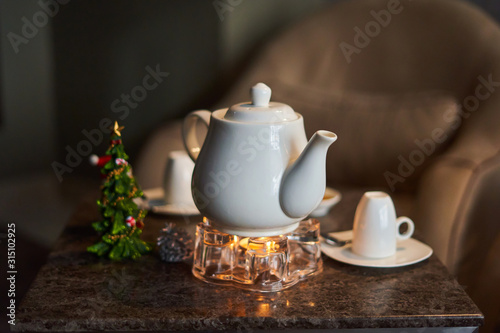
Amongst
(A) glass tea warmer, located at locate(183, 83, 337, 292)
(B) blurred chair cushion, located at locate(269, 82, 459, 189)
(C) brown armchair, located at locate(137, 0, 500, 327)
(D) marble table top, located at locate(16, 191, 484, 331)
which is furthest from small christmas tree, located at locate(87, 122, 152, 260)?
(B) blurred chair cushion, located at locate(269, 82, 459, 189)

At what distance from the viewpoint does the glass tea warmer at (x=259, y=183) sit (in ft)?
2.50

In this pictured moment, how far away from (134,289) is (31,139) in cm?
176

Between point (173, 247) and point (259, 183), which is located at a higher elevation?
point (259, 183)

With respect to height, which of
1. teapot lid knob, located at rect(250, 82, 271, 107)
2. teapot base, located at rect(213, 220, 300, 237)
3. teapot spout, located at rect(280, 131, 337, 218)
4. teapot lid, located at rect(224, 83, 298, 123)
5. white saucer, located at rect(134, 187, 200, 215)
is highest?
teapot lid knob, located at rect(250, 82, 271, 107)

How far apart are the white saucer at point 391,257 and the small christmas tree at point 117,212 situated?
32 centimetres

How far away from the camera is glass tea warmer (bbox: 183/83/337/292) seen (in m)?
0.76

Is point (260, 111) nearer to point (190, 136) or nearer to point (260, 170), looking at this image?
point (260, 170)

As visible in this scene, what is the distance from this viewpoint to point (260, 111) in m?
0.78

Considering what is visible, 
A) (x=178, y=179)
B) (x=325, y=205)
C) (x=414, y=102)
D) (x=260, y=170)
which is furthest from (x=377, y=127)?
(x=260, y=170)

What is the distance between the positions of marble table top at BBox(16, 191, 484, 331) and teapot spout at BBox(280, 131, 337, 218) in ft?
0.44

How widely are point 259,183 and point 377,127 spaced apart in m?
0.97

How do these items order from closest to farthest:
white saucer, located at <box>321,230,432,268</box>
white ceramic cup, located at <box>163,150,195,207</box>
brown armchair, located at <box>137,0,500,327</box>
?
1. white saucer, located at <box>321,230,432,268</box>
2. white ceramic cup, located at <box>163,150,195,207</box>
3. brown armchair, located at <box>137,0,500,327</box>

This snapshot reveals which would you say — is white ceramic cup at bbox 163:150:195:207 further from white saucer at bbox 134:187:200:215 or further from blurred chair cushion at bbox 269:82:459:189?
blurred chair cushion at bbox 269:82:459:189

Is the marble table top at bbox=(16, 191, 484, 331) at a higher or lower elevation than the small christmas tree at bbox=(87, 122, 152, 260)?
lower
